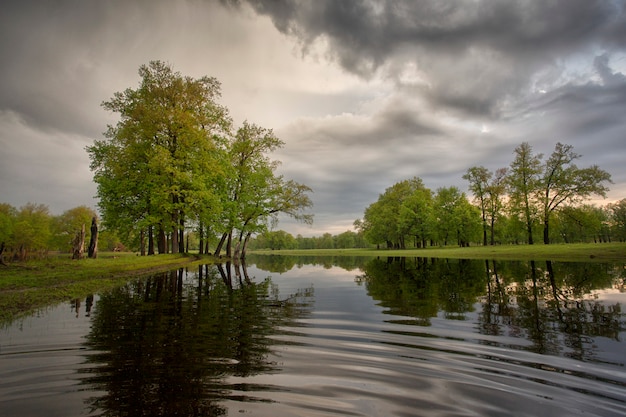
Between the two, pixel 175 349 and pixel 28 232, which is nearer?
pixel 175 349

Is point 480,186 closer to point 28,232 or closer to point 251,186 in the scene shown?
point 251,186

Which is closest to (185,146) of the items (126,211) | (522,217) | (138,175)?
(138,175)

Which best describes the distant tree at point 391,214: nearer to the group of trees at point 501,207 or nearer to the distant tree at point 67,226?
the group of trees at point 501,207

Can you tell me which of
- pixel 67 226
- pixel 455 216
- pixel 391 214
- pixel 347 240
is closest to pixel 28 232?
pixel 67 226

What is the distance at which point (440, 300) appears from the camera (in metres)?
12.6

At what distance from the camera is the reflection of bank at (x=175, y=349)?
4270 millimetres

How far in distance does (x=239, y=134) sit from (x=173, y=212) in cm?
1902

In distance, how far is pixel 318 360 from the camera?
593 cm

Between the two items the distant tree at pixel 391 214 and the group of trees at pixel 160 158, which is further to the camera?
the distant tree at pixel 391 214

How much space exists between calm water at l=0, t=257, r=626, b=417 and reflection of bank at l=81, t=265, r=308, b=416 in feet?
0.10

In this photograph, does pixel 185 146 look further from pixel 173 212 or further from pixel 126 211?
pixel 126 211

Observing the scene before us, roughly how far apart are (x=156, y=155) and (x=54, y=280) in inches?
668

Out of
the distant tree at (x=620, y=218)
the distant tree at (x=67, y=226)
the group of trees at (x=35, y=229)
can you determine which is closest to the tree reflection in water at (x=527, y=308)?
the group of trees at (x=35, y=229)

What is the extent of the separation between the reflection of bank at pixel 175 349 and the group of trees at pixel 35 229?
49.2m
